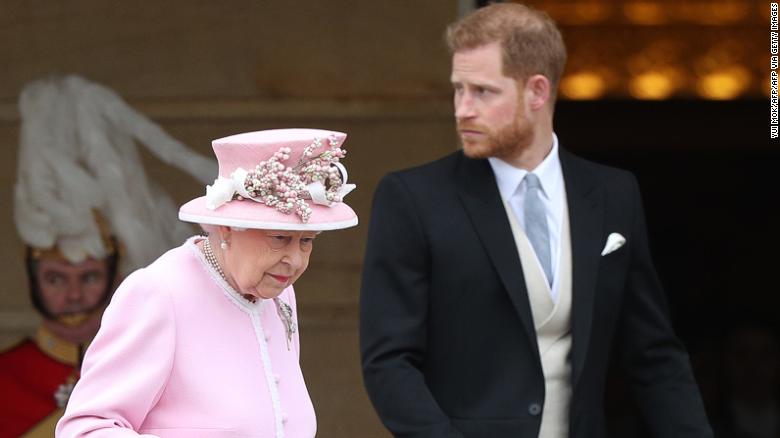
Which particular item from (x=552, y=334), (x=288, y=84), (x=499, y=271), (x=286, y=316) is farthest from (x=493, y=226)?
(x=288, y=84)

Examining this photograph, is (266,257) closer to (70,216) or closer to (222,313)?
(222,313)

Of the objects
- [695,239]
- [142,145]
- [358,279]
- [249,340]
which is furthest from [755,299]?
[249,340]

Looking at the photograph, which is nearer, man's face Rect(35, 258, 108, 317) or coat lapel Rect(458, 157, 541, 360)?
coat lapel Rect(458, 157, 541, 360)

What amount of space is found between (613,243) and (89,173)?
1.75 metres

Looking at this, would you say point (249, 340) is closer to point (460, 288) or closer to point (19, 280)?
point (460, 288)

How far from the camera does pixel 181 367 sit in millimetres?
2414

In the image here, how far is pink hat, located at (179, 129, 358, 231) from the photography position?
241cm

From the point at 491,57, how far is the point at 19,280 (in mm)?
1772

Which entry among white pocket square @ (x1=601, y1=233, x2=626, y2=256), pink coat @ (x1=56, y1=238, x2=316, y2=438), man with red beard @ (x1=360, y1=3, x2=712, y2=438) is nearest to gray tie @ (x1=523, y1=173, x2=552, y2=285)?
man with red beard @ (x1=360, y1=3, x2=712, y2=438)

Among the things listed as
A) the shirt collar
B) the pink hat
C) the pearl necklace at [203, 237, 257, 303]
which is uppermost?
the pink hat

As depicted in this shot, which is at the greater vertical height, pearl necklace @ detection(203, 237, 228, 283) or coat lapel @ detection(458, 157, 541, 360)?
pearl necklace @ detection(203, 237, 228, 283)

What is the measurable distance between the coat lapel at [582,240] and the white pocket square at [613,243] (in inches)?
0.6

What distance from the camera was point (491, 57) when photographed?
3.38 metres

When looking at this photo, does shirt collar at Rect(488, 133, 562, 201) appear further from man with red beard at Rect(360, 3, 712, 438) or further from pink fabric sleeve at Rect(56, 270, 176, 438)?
pink fabric sleeve at Rect(56, 270, 176, 438)
